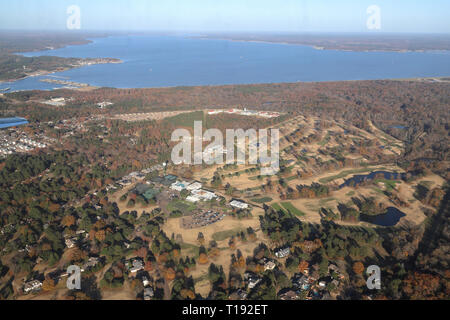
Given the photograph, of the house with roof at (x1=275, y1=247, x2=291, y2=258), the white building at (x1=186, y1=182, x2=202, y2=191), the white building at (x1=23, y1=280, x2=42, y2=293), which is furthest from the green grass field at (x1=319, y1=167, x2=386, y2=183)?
the white building at (x1=23, y1=280, x2=42, y2=293)

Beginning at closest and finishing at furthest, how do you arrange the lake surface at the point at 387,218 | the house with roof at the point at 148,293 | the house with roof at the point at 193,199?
the house with roof at the point at 148,293 → the lake surface at the point at 387,218 → the house with roof at the point at 193,199

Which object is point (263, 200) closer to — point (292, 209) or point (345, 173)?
point (292, 209)

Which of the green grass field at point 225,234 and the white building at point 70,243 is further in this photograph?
the green grass field at point 225,234

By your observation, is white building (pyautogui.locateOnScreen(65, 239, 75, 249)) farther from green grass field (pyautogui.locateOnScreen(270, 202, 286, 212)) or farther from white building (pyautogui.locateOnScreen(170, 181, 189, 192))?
green grass field (pyautogui.locateOnScreen(270, 202, 286, 212))

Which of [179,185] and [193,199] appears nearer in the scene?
[193,199]

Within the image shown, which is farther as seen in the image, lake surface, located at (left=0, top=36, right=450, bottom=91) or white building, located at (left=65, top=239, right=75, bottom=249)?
lake surface, located at (left=0, top=36, right=450, bottom=91)

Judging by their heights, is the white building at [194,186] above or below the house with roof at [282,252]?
above

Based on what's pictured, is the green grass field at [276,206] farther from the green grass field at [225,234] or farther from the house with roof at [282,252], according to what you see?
the house with roof at [282,252]

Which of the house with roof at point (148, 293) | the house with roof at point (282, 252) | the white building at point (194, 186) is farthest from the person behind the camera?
the white building at point (194, 186)

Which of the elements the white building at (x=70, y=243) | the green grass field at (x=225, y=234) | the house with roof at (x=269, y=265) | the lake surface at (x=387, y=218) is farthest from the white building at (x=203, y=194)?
the lake surface at (x=387, y=218)

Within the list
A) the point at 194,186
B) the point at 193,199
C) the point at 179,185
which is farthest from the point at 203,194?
the point at 179,185
